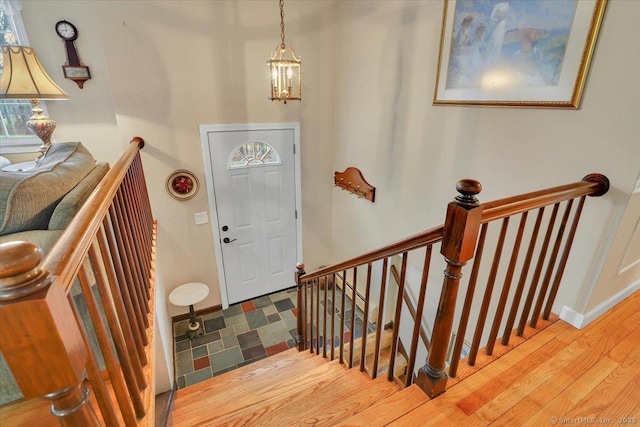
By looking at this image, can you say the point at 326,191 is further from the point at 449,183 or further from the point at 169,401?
the point at 169,401

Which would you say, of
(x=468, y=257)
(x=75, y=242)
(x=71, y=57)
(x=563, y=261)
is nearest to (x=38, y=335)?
(x=75, y=242)

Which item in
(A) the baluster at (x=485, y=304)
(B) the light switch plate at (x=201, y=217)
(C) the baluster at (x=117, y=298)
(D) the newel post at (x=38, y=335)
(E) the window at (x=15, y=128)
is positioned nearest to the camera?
(D) the newel post at (x=38, y=335)

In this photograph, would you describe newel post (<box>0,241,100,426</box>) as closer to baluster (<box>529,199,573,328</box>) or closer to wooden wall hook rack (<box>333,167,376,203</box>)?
baluster (<box>529,199,573,328</box>)

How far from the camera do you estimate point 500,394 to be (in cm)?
133

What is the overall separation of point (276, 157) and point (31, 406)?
119 inches

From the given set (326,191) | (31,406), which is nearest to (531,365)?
(31,406)

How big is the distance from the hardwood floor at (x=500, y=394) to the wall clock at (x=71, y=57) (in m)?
3.19

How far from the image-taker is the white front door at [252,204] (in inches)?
137

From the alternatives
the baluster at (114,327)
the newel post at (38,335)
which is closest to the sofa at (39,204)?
the baluster at (114,327)

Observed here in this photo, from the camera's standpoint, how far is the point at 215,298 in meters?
3.89

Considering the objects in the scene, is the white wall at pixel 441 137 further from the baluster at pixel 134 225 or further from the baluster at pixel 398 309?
the baluster at pixel 134 225

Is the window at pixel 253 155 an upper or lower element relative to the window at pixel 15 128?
lower

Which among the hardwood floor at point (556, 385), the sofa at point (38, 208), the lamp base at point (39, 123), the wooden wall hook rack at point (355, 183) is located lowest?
the hardwood floor at point (556, 385)

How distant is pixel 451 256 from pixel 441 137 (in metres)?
1.66
